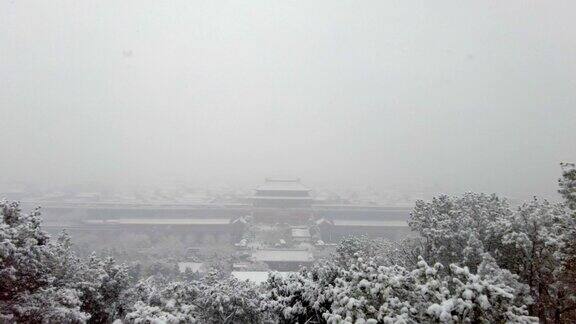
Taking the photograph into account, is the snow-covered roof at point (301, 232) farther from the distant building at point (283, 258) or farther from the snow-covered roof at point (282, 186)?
the snow-covered roof at point (282, 186)

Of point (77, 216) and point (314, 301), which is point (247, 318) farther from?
point (77, 216)

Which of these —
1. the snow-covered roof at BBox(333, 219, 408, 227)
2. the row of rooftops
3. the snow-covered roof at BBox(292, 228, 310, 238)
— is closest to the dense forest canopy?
the snow-covered roof at BBox(292, 228, 310, 238)

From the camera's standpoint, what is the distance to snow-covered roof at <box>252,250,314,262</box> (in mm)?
28016

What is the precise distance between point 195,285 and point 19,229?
376 cm

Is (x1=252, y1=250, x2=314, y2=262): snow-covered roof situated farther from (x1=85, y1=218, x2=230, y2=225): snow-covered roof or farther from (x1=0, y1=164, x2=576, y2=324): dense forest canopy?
(x1=0, y1=164, x2=576, y2=324): dense forest canopy

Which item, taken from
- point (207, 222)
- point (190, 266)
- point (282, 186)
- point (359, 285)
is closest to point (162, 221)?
point (207, 222)

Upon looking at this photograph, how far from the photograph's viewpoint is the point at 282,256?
2867 cm

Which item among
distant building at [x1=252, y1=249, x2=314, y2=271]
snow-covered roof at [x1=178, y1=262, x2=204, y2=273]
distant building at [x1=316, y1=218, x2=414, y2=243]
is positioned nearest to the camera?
snow-covered roof at [x1=178, y1=262, x2=204, y2=273]

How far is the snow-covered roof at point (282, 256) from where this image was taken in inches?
1103

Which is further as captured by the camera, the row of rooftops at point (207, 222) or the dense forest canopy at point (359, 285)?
the row of rooftops at point (207, 222)

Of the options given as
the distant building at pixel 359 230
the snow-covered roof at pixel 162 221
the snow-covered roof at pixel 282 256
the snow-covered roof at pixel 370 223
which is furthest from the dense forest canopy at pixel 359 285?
the snow-covered roof at pixel 162 221

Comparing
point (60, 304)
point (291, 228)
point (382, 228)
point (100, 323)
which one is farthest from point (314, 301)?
point (382, 228)

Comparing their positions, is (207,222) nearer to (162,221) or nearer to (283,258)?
(162,221)

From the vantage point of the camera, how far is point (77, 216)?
41500mm
